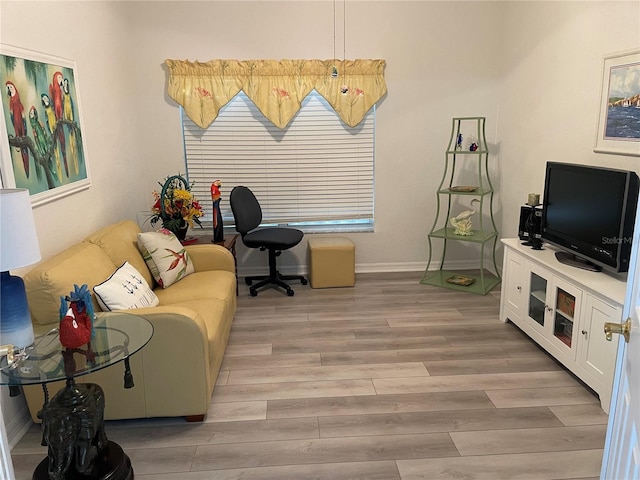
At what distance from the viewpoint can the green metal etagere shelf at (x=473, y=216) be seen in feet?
15.1

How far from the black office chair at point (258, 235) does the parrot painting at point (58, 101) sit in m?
1.48

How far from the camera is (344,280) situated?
15.5ft

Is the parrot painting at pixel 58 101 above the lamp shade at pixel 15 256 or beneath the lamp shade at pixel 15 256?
above

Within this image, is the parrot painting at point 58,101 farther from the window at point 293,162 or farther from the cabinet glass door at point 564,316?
the cabinet glass door at point 564,316

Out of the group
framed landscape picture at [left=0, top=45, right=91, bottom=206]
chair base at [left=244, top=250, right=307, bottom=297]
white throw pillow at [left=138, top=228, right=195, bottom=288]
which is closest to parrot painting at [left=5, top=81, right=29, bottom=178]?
framed landscape picture at [left=0, top=45, right=91, bottom=206]

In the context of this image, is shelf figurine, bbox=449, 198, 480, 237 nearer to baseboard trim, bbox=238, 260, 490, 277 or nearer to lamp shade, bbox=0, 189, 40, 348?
baseboard trim, bbox=238, 260, 490, 277

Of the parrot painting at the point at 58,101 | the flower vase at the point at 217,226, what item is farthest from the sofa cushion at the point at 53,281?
the flower vase at the point at 217,226

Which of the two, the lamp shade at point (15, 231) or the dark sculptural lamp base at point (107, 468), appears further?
the dark sculptural lamp base at point (107, 468)

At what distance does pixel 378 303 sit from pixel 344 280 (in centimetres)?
54

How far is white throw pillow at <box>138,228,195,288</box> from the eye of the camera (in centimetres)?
342

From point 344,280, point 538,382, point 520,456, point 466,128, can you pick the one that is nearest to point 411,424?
point 520,456

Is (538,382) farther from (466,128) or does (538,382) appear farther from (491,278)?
(466,128)

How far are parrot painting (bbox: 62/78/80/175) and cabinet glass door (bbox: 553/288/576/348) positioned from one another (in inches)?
129

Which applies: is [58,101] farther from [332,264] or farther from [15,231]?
[332,264]
